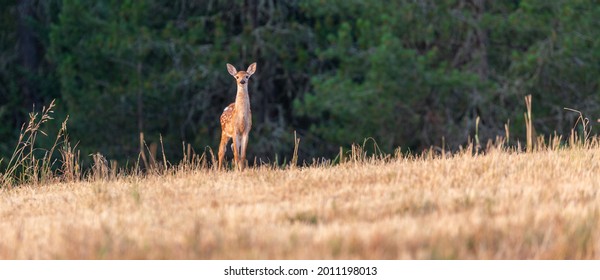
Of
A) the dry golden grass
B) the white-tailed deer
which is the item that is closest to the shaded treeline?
the white-tailed deer

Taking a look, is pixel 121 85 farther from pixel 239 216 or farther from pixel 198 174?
pixel 239 216

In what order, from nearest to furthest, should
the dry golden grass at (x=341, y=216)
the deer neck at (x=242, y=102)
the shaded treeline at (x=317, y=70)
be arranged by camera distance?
the dry golden grass at (x=341, y=216) → the deer neck at (x=242, y=102) → the shaded treeline at (x=317, y=70)

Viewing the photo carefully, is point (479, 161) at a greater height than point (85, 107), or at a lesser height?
greater

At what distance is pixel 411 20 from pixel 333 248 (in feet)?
54.3

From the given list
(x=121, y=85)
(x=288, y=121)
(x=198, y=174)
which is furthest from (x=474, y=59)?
(x=198, y=174)

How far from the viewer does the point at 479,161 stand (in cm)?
858

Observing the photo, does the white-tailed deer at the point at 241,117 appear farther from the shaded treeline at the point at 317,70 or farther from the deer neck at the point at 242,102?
the shaded treeline at the point at 317,70

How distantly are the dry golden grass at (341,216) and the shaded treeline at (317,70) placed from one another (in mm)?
11919

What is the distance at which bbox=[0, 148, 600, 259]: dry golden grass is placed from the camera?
5.36m

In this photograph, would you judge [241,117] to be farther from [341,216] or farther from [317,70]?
[317,70]

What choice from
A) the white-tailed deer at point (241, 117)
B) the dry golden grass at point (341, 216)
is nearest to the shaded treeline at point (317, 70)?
the white-tailed deer at point (241, 117)

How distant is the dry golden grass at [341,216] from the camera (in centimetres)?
536

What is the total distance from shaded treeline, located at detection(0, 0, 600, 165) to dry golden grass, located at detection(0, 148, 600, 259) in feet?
39.1

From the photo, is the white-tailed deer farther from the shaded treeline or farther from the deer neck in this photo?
the shaded treeline
